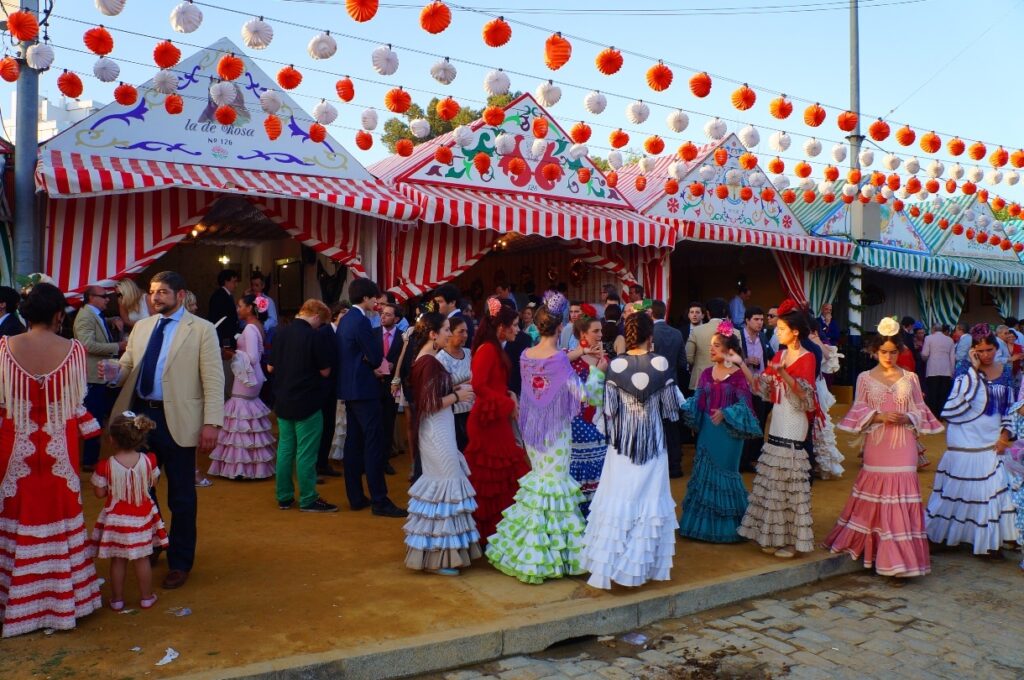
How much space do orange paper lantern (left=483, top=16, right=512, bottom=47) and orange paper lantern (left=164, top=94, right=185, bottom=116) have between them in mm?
3455

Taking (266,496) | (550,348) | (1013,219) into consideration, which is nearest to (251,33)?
(266,496)

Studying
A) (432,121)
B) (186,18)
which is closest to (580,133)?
(186,18)

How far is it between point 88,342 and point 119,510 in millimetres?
3230

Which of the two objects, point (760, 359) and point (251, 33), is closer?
point (251, 33)

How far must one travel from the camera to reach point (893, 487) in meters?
5.52

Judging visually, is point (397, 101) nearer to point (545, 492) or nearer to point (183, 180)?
point (183, 180)

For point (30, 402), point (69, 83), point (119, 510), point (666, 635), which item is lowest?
point (666, 635)

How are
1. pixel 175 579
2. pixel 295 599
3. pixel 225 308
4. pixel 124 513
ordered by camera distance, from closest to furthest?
pixel 124 513 → pixel 295 599 → pixel 175 579 → pixel 225 308

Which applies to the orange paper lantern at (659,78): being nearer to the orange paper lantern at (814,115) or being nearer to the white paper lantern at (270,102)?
the orange paper lantern at (814,115)

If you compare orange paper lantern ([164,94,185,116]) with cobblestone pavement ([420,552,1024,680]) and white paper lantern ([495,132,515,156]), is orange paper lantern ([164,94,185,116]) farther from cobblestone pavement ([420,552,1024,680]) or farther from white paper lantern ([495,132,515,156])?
cobblestone pavement ([420,552,1024,680])

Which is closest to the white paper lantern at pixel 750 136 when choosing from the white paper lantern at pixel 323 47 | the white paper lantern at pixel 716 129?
the white paper lantern at pixel 716 129

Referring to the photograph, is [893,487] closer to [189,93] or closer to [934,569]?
[934,569]

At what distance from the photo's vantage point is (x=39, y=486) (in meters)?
4.07

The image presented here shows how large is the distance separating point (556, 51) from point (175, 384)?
548cm
